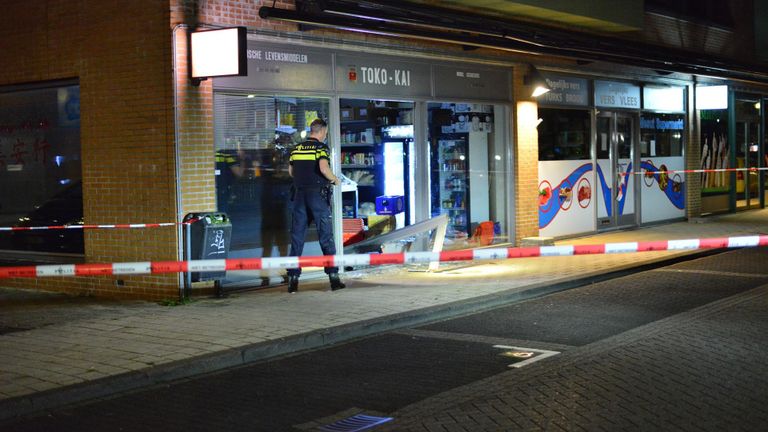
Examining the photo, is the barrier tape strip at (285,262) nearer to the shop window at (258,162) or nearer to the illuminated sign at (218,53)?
the illuminated sign at (218,53)

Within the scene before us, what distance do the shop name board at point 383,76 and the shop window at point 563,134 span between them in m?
3.99

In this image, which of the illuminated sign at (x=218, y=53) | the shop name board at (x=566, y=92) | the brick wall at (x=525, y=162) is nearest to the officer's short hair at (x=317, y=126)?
the illuminated sign at (x=218, y=53)

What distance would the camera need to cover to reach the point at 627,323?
9430mm

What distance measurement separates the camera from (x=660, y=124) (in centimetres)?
2091

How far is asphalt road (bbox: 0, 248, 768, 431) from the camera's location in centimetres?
624

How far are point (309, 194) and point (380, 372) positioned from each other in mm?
4323

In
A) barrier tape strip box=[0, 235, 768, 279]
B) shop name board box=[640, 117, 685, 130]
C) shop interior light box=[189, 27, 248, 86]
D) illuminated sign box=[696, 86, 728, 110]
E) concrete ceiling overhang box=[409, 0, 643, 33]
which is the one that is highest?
concrete ceiling overhang box=[409, 0, 643, 33]

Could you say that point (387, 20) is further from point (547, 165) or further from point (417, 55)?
point (547, 165)

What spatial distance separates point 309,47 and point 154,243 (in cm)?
337

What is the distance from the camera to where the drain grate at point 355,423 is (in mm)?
5910

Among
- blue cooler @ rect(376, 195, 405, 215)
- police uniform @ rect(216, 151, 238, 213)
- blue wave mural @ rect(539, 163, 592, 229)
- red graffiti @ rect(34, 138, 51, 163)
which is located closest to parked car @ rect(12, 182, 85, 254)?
red graffiti @ rect(34, 138, 51, 163)

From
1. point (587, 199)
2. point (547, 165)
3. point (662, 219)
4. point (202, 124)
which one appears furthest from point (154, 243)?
point (662, 219)

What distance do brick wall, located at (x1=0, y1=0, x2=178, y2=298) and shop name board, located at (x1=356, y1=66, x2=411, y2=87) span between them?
311 cm

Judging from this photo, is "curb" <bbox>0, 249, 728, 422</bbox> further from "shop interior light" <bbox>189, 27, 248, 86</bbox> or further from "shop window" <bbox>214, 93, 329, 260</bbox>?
"shop interior light" <bbox>189, 27, 248, 86</bbox>
